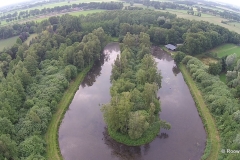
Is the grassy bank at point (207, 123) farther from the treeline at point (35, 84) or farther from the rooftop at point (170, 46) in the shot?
the treeline at point (35, 84)

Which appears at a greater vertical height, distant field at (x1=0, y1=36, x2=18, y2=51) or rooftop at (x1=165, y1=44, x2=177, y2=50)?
distant field at (x1=0, y1=36, x2=18, y2=51)

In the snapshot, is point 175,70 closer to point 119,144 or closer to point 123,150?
point 119,144

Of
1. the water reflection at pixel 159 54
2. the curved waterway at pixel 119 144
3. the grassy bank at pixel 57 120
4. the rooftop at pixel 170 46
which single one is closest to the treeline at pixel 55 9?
the water reflection at pixel 159 54

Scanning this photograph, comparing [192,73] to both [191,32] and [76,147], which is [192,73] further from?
[76,147]

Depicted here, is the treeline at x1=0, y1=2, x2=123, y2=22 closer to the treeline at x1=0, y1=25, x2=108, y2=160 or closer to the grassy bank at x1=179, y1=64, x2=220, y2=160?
the treeline at x1=0, y1=25, x2=108, y2=160

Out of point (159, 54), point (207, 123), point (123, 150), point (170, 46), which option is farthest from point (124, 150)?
point (170, 46)

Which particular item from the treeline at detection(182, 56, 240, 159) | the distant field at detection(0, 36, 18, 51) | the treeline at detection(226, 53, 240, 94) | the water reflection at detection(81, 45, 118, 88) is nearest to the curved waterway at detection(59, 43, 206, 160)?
the water reflection at detection(81, 45, 118, 88)

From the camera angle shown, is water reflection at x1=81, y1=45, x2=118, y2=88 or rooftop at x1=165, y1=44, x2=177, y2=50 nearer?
water reflection at x1=81, y1=45, x2=118, y2=88
